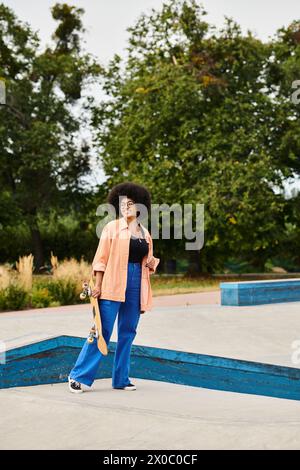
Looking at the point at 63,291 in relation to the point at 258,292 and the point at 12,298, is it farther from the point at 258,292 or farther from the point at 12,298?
the point at 258,292

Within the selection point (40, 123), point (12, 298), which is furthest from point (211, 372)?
point (40, 123)

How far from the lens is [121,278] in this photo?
22.5 ft

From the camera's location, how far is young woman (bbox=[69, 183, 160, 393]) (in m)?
6.87

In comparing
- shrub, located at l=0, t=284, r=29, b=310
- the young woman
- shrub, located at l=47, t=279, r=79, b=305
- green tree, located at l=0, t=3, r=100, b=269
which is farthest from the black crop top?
green tree, located at l=0, t=3, r=100, b=269

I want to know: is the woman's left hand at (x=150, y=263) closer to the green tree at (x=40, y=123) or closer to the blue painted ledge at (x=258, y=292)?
the blue painted ledge at (x=258, y=292)

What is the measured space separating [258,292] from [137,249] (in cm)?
895

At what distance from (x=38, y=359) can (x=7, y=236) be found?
1135 inches

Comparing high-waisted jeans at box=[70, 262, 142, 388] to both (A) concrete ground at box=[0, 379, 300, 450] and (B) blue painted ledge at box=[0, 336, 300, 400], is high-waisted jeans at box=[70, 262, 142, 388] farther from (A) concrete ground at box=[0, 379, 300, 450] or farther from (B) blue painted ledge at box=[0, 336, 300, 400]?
(B) blue painted ledge at box=[0, 336, 300, 400]

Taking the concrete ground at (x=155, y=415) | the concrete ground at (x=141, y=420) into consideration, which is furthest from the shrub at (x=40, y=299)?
the concrete ground at (x=141, y=420)

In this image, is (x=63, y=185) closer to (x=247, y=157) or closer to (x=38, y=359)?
(x=247, y=157)

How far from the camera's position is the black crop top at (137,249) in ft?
22.8

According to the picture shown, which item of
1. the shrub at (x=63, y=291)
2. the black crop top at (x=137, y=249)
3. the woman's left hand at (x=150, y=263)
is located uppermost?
the black crop top at (x=137, y=249)

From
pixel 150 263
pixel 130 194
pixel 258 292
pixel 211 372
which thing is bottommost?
pixel 211 372

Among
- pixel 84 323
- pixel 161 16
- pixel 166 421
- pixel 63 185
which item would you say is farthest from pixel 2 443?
pixel 63 185
